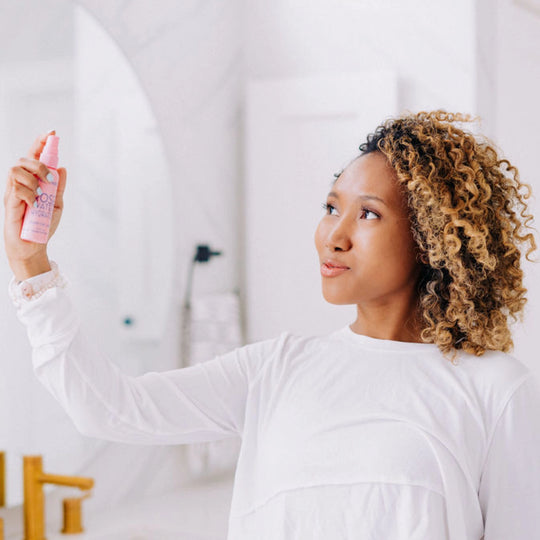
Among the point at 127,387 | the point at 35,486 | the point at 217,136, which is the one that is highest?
the point at 217,136

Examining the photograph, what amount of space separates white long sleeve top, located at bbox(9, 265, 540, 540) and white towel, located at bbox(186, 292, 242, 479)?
93 centimetres

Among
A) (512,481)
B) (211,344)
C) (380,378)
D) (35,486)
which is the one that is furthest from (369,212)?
(211,344)

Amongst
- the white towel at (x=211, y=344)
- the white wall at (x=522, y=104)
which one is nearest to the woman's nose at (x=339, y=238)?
the white towel at (x=211, y=344)

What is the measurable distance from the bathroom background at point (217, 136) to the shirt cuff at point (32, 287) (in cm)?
66

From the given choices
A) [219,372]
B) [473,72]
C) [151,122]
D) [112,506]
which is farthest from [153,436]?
[473,72]

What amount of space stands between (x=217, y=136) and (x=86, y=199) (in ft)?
1.87

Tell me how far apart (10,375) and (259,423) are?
23.4 inches

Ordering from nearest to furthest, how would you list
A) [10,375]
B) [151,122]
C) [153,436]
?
1. [153,436]
2. [10,375]
3. [151,122]

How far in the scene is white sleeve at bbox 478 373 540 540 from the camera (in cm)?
93

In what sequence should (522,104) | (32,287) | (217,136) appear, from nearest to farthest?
(32,287)
(217,136)
(522,104)

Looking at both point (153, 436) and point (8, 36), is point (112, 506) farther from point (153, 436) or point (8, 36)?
point (8, 36)

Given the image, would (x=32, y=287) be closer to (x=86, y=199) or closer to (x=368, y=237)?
(x=368, y=237)

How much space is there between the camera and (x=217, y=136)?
2.15 meters

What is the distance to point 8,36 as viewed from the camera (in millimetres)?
1452
